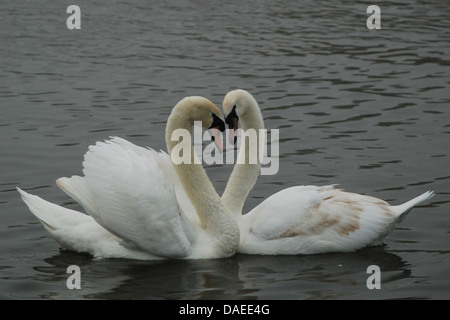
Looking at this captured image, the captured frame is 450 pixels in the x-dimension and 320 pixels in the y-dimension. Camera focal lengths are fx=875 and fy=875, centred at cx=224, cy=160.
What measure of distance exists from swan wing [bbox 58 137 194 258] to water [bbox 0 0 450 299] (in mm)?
287

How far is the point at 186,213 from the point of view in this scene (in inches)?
327

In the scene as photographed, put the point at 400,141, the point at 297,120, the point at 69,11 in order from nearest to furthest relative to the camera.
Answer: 1. the point at 400,141
2. the point at 297,120
3. the point at 69,11

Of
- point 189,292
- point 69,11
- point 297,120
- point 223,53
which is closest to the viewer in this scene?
point 189,292

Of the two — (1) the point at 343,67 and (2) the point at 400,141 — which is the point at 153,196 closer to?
(2) the point at 400,141

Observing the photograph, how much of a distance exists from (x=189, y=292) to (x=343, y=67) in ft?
30.9

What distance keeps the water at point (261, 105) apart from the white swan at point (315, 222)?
0.13 metres

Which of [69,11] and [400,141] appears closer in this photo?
[400,141]

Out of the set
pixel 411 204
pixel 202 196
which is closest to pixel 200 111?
pixel 202 196

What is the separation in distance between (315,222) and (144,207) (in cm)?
160

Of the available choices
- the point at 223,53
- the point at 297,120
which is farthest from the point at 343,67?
the point at 297,120

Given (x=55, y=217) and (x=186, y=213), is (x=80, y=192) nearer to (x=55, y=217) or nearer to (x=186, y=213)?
(x=55, y=217)

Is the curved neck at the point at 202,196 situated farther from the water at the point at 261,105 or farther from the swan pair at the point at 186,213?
the water at the point at 261,105

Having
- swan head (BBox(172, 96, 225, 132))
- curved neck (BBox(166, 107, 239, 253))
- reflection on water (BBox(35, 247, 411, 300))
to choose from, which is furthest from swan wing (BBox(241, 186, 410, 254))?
swan head (BBox(172, 96, 225, 132))

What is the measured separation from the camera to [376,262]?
774 centimetres
